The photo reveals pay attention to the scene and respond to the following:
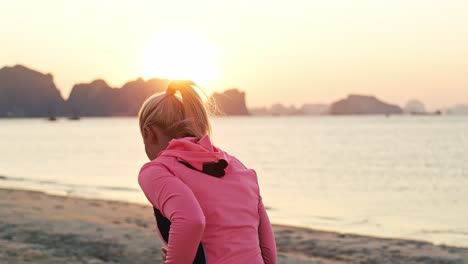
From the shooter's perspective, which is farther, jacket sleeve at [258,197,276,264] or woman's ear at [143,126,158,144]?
jacket sleeve at [258,197,276,264]

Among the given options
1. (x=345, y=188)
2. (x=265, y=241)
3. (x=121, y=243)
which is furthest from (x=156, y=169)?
(x=345, y=188)

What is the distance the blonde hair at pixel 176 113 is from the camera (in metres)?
2.49

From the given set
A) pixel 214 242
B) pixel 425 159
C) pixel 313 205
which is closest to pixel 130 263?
pixel 214 242

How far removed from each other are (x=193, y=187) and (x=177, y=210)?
0.13 m

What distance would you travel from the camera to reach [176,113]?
98.6 inches

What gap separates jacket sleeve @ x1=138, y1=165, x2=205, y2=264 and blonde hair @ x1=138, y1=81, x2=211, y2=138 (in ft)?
0.60

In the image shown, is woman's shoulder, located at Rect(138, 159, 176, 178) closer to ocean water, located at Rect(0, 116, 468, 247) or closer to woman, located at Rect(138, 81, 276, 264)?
woman, located at Rect(138, 81, 276, 264)

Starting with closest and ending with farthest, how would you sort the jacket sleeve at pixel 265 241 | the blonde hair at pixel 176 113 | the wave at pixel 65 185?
the blonde hair at pixel 176 113 < the jacket sleeve at pixel 265 241 < the wave at pixel 65 185

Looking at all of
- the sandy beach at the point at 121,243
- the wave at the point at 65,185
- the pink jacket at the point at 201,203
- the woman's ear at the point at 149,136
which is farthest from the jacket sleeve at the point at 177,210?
the wave at the point at 65,185

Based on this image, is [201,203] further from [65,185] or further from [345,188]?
[345,188]

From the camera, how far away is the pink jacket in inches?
91.2

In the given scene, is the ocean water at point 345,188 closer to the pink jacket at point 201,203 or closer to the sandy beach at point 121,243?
the sandy beach at point 121,243

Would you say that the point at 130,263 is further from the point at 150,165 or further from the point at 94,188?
the point at 94,188

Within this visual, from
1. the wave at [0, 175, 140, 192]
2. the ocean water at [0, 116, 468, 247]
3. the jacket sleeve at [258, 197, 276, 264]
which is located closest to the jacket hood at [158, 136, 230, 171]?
the jacket sleeve at [258, 197, 276, 264]
